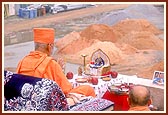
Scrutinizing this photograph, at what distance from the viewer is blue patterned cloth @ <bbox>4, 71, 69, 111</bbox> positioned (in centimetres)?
417

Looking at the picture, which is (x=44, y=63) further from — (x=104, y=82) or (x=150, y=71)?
(x=150, y=71)

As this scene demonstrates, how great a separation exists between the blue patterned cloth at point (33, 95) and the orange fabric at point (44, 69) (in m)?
0.16

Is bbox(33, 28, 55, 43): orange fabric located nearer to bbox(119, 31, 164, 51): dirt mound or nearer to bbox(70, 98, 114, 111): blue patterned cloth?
bbox(70, 98, 114, 111): blue patterned cloth

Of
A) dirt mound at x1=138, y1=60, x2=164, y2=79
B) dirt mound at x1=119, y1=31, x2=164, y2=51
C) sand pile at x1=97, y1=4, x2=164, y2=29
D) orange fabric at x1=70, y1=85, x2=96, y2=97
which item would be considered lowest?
orange fabric at x1=70, y1=85, x2=96, y2=97

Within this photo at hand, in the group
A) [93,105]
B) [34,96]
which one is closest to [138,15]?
[93,105]

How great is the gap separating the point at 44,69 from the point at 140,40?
3.35ft

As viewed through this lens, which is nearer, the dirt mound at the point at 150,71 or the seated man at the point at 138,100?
the seated man at the point at 138,100

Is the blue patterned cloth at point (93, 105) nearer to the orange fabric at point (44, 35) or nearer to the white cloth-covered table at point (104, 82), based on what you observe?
the white cloth-covered table at point (104, 82)

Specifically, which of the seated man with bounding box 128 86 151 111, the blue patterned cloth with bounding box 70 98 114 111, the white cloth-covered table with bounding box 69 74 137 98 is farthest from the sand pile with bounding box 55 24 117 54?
the seated man with bounding box 128 86 151 111

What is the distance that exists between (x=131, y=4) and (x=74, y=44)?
69 centimetres

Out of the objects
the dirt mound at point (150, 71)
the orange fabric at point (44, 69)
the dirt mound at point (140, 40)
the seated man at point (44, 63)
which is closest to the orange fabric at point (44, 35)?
the seated man at point (44, 63)

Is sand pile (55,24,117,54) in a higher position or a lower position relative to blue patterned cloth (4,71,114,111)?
higher

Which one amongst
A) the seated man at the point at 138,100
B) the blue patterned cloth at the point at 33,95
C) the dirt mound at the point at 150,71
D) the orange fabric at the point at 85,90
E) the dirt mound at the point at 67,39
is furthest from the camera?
the dirt mound at the point at 67,39

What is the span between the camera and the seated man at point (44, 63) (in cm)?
446
